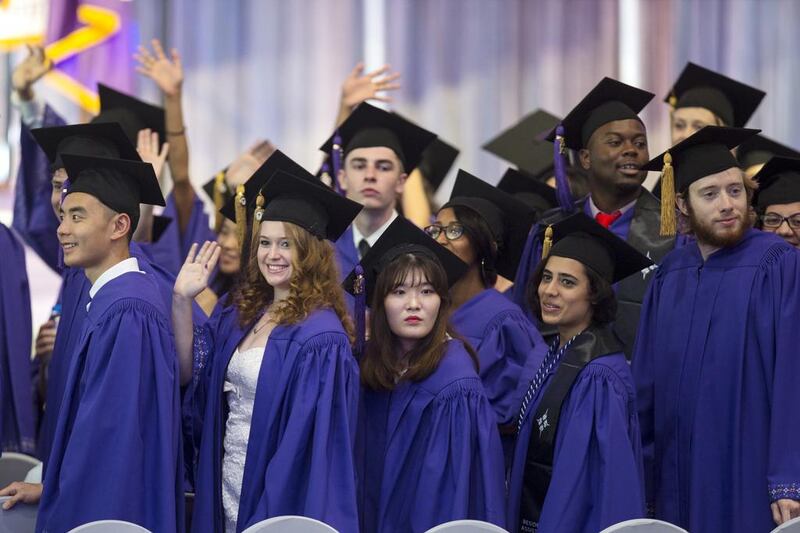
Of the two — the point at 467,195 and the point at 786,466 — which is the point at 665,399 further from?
the point at 467,195

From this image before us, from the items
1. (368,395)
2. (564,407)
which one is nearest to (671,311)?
(564,407)

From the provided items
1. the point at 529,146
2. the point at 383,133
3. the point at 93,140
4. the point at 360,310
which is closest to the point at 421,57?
the point at 529,146

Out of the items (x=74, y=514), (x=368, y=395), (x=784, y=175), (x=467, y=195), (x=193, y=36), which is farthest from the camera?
(x=193, y=36)

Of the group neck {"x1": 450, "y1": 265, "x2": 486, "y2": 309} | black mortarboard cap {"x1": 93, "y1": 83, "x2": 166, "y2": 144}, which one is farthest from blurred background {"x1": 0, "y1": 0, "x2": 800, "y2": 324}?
neck {"x1": 450, "y1": 265, "x2": 486, "y2": 309}

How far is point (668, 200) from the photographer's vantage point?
416 cm

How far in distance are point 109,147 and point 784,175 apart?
2499 millimetres

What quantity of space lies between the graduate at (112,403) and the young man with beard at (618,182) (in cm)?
158

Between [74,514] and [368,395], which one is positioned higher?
[368,395]

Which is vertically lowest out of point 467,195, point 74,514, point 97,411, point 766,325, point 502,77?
point 74,514

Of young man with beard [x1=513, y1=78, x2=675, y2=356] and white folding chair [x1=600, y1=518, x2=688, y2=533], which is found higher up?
young man with beard [x1=513, y1=78, x2=675, y2=356]

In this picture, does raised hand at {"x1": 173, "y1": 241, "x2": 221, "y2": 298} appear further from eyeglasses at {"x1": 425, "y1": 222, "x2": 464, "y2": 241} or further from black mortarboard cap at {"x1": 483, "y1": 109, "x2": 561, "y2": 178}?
black mortarboard cap at {"x1": 483, "y1": 109, "x2": 561, "y2": 178}

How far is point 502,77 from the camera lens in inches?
305

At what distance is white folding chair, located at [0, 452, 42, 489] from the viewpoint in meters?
4.23

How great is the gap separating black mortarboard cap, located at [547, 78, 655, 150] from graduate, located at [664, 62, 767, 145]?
0.57m
